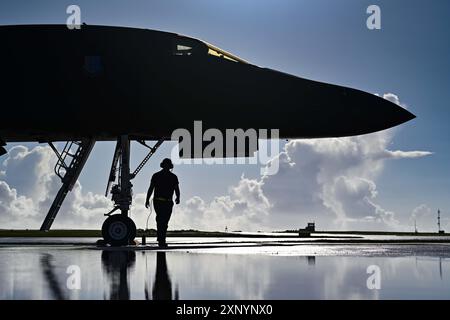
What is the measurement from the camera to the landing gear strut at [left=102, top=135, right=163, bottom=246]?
14.2m

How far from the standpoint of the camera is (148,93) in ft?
48.4

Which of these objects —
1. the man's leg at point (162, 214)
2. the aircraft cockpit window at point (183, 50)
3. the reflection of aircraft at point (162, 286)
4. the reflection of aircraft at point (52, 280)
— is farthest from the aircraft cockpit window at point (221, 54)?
the reflection of aircraft at point (162, 286)

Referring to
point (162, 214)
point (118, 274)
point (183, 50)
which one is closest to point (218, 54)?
point (183, 50)

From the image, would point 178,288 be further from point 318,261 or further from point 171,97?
point 171,97

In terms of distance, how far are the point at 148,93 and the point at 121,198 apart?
266 cm

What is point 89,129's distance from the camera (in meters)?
15.2

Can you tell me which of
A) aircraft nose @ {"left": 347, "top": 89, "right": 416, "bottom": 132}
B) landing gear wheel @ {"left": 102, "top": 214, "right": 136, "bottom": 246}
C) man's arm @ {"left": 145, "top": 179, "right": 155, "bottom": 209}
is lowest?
landing gear wheel @ {"left": 102, "top": 214, "right": 136, "bottom": 246}

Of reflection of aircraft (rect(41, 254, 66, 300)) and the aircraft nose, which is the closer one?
reflection of aircraft (rect(41, 254, 66, 300))

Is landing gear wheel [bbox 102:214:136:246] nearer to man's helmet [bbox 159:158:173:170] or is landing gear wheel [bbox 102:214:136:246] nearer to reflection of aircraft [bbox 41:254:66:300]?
man's helmet [bbox 159:158:173:170]

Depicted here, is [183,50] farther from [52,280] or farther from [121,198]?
[52,280]

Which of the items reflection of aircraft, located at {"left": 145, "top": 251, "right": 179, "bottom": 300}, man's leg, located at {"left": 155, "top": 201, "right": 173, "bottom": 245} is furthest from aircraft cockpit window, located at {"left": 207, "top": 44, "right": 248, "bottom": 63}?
reflection of aircraft, located at {"left": 145, "top": 251, "right": 179, "bottom": 300}
